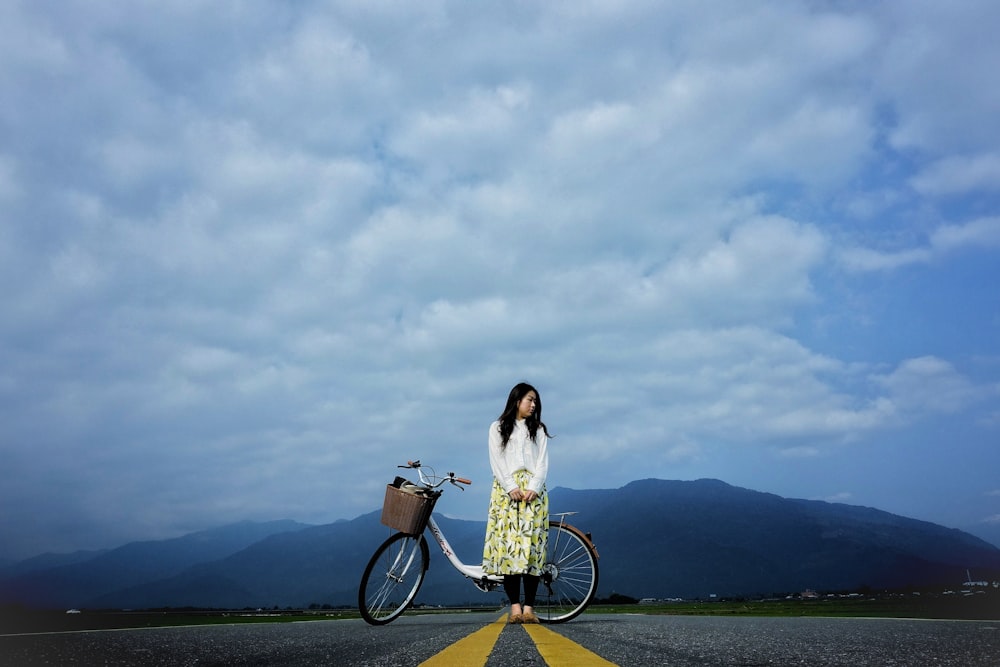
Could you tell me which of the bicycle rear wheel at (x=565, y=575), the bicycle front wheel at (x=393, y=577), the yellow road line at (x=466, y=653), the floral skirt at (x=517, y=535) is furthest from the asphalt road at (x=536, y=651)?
the bicycle rear wheel at (x=565, y=575)

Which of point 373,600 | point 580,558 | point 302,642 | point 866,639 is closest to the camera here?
point 866,639

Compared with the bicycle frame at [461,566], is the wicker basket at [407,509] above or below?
above

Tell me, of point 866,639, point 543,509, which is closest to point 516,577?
point 543,509

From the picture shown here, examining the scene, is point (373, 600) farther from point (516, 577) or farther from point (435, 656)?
point (435, 656)

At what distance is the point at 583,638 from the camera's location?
185 inches

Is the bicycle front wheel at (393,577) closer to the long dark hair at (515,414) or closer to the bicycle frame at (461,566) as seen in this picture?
the bicycle frame at (461,566)

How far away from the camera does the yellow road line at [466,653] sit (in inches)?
125

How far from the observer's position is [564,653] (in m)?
3.58

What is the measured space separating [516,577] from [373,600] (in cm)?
149

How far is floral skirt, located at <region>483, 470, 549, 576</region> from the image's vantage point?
6.89m

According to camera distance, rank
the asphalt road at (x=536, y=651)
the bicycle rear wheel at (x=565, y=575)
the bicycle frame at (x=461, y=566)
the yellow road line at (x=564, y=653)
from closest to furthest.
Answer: the yellow road line at (x=564, y=653) → the asphalt road at (x=536, y=651) → the bicycle frame at (x=461, y=566) → the bicycle rear wheel at (x=565, y=575)

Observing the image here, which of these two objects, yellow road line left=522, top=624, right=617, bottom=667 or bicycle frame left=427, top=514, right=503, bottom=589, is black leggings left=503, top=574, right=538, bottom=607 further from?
yellow road line left=522, top=624, right=617, bottom=667

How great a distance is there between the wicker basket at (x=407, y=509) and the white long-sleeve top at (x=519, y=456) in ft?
2.52

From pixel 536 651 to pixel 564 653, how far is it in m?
0.20
